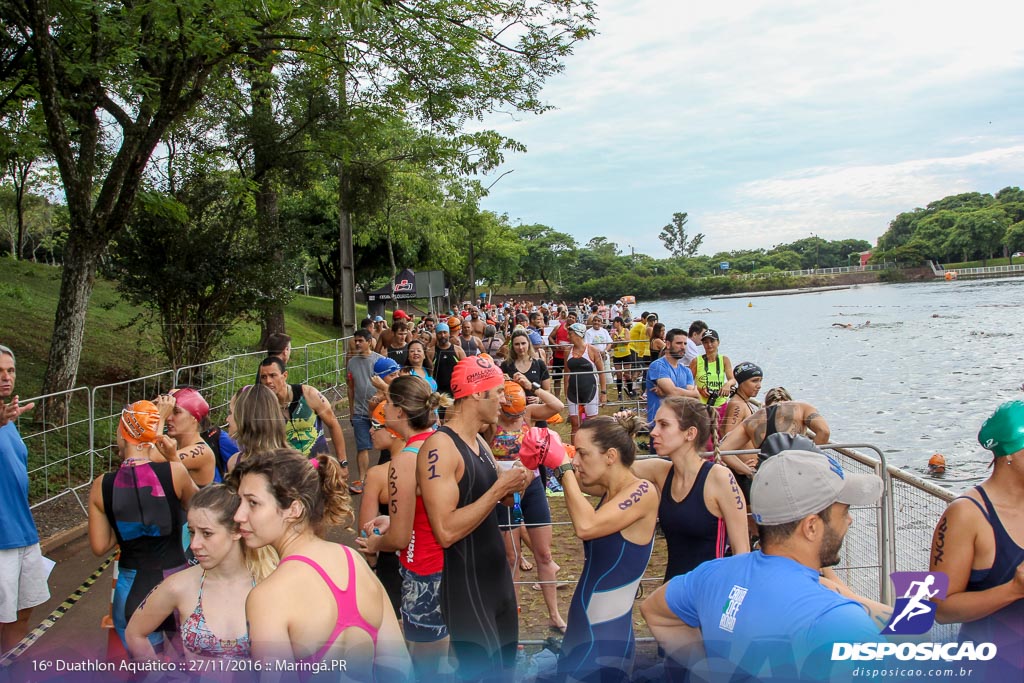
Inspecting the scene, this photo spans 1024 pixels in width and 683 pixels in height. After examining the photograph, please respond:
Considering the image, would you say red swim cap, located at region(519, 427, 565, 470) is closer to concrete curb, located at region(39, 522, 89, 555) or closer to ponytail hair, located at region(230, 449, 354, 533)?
ponytail hair, located at region(230, 449, 354, 533)

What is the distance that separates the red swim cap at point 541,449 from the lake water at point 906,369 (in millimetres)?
6178

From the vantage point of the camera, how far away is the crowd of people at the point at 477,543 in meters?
2.09

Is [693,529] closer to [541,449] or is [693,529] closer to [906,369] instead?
[541,449]

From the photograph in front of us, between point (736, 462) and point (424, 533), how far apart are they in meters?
2.51

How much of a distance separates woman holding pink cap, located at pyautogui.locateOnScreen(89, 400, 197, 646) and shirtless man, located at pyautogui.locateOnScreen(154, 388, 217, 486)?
406 mm

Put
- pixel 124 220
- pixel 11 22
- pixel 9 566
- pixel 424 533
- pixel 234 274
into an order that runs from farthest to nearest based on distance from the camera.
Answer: pixel 234 274 < pixel 11 22 < pixel 124 220 < pixel 9 566 < pixel 424 533

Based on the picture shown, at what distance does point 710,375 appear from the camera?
28.7 ft

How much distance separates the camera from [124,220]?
1025 cm

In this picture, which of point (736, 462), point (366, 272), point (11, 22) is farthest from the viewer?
point (366, 272)

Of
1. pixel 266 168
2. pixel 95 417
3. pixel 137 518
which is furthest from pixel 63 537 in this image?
pixel 266 168

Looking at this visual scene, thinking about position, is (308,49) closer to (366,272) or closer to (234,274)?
(234,274)

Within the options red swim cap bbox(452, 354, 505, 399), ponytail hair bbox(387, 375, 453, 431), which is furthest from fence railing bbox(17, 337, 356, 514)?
red swim cap bbox(452, 354, 505, 399)

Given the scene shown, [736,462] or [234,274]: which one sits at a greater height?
[234,274]

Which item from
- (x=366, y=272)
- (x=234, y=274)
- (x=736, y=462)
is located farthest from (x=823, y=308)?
(x=736, y=462)
